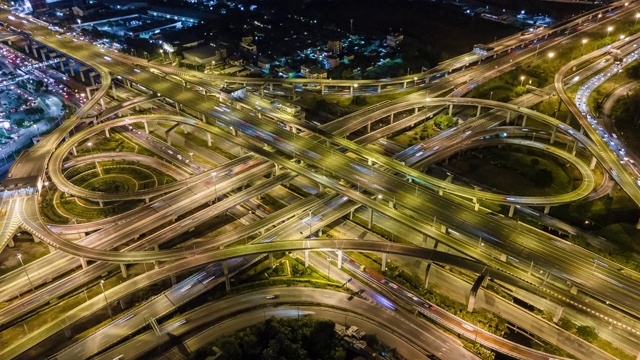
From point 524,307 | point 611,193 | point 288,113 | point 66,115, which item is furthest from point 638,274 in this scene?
point 66,115

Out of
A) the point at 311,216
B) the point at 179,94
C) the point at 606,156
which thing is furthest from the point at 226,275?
the point at 606,156

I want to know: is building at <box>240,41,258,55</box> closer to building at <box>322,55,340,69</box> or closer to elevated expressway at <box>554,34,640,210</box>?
building at <box>322,55,340,69</box>

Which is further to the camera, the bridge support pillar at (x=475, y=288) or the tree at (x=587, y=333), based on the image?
the bridge support pillar at (x=475, y=288)

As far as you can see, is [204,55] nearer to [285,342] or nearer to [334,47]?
[334,47]

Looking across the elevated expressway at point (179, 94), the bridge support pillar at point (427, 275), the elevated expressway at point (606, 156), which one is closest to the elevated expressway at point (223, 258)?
the bridge support pillar at point (427, 275)

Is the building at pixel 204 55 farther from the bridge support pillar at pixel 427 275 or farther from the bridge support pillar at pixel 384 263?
the bridge support pillar at pixel 427 275

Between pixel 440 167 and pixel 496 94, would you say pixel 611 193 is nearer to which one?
pixel 440 167
